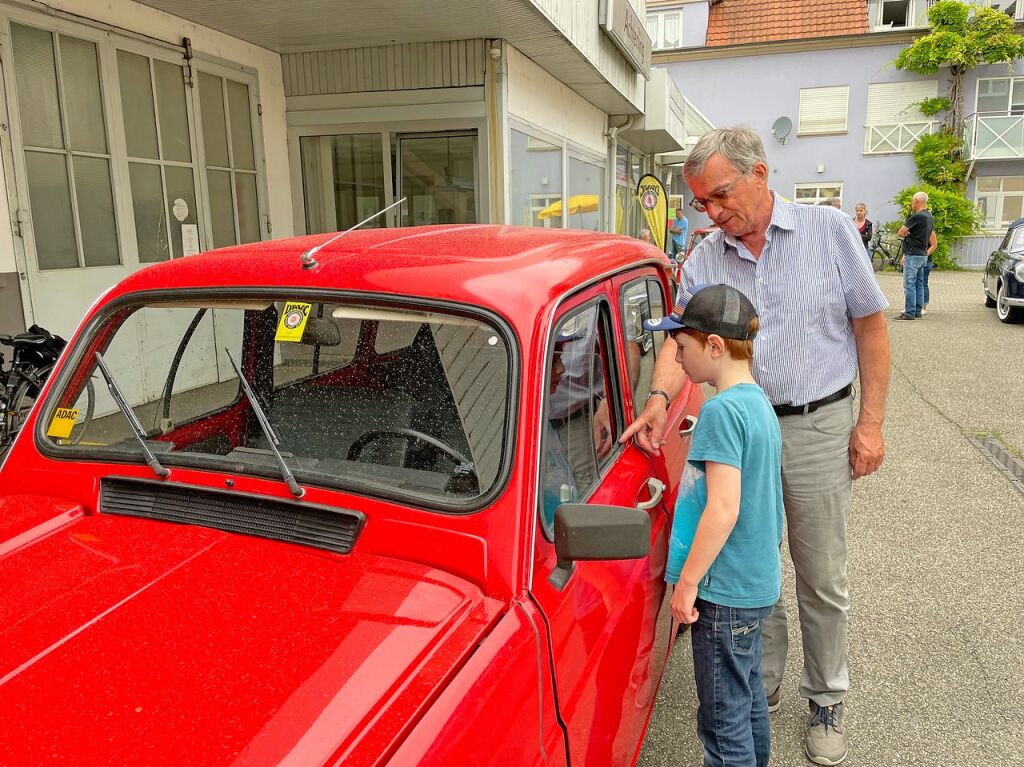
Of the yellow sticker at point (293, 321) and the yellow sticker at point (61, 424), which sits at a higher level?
the yellow sticker at point (293, 321)

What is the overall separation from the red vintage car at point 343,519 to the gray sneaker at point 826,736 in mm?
638

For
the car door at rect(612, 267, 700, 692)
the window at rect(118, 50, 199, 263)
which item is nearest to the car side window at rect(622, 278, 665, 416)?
the car door at rect(612, 267, 700, 692)

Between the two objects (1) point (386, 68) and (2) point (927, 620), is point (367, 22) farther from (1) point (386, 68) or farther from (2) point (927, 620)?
(2) point (927, 620)

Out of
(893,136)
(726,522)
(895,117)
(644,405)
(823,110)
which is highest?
(823,110)

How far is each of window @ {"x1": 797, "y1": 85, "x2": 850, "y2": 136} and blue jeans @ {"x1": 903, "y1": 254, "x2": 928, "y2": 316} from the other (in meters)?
A: 18.1

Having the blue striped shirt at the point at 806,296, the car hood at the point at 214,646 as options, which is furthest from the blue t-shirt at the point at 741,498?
the car hood at the point at 214,646

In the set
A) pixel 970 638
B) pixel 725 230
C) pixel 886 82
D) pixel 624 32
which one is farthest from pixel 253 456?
pixel 886 82

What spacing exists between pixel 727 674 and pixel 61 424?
202 centimetres

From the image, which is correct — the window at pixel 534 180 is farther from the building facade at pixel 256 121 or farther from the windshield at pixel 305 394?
the windshield at pixel 305 394

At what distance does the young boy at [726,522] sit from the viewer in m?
2.00

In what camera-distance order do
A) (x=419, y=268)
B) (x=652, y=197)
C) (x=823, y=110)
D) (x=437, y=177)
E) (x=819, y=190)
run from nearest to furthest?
(x=419, y=268), (x=437, y=177), (x=652, y=197), (x=823, y=110), (x=819, y=190)

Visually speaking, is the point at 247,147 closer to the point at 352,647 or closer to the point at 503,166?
the point at 503,166

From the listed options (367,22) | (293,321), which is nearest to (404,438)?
(293,321)

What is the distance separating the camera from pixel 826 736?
107 inches
